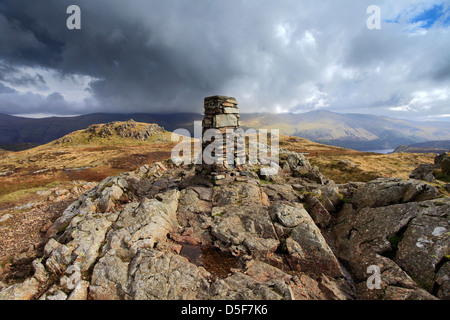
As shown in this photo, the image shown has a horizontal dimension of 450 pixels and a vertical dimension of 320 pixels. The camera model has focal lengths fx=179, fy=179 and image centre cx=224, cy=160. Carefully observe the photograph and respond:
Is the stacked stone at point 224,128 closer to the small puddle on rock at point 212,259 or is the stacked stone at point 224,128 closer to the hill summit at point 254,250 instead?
the hill summit at point 254,250

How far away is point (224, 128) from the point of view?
47.8ft

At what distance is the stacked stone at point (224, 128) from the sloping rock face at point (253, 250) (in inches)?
118

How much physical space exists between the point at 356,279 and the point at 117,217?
12.2m

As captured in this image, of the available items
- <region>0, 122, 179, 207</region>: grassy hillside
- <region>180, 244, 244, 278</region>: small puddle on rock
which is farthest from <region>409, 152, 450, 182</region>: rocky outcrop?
<region>0, 122, 179, 207</region>: grassy hillside

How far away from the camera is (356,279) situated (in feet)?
25.5

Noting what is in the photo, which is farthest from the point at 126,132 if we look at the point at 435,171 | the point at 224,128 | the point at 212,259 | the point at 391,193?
the point at 435,171

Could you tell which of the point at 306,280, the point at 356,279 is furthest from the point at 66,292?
the point at 356,279

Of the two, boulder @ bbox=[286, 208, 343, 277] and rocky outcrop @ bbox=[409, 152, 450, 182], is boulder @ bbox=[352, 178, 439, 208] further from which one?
rocky outcrop @ bbox=[409, 152, 450, 182]

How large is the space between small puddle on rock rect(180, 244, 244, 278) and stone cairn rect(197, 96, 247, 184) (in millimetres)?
5911

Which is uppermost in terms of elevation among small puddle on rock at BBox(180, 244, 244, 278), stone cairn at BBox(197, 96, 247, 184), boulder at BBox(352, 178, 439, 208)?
stone cairn at BBox(197, 96, 247, 184)

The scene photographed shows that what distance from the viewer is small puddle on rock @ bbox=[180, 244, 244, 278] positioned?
25.9ft

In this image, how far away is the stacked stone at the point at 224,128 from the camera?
562 inches

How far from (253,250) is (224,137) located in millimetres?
8767

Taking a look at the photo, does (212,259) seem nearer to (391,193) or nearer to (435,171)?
(391,193)
